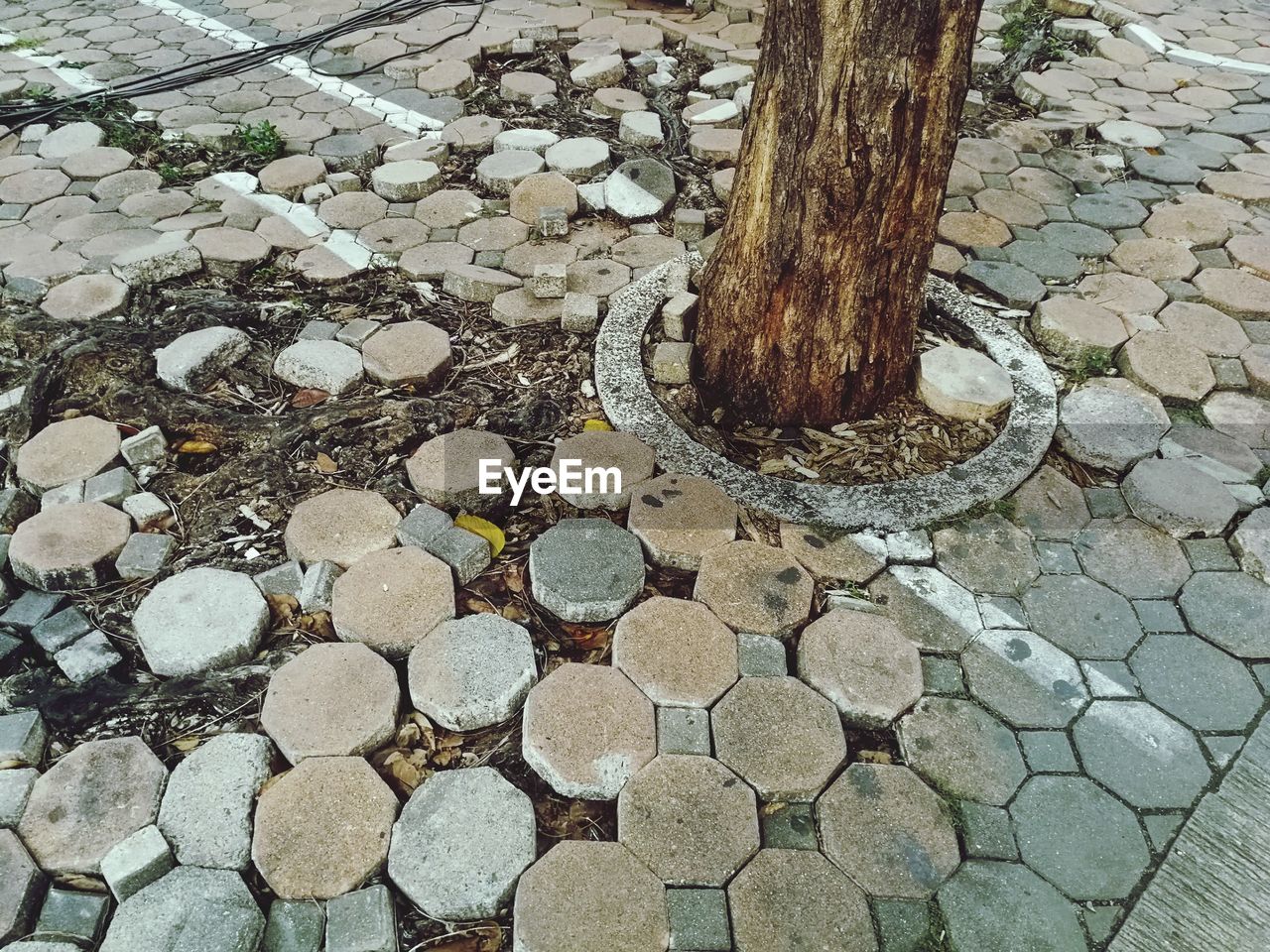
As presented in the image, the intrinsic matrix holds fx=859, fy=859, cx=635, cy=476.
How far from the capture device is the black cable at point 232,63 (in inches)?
180

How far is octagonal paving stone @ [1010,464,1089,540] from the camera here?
2.56 meters

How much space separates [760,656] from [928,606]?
514mm

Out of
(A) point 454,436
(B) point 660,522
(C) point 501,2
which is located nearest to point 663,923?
(B) point 660,522

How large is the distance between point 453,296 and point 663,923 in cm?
251

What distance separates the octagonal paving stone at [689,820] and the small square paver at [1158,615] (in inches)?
48.2

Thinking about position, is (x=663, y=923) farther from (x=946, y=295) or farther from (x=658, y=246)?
(x=658, y=246)

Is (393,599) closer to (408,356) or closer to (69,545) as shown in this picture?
(69,545)

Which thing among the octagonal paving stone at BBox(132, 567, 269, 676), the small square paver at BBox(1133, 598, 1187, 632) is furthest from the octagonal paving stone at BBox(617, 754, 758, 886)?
the small square paver at BBox(1133, 598, 1187, 632)

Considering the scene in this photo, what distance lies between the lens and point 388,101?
15.7 feet

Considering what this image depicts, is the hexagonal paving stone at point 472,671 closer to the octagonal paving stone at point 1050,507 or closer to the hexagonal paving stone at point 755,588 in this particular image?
the hexagonal paving stone at point 755,588

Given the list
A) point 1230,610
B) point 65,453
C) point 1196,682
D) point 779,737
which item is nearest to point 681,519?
point 779,737

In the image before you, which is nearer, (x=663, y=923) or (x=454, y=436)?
(x=663, y=923)

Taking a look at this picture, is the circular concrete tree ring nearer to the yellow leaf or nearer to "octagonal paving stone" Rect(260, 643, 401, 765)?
the yellow leaf

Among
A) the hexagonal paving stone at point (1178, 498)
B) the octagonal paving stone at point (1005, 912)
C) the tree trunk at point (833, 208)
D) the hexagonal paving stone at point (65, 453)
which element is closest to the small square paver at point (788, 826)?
the octagonal paving stone at point (1005, 912)
